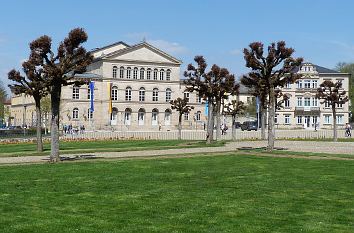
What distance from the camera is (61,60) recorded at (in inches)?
864

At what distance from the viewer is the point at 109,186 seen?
555 inches

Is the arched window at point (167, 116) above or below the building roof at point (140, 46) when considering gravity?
below

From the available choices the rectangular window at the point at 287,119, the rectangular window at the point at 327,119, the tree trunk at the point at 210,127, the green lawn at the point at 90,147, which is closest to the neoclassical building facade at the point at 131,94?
the rectangular window at the point at 287,119

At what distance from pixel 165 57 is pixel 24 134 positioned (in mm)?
44245

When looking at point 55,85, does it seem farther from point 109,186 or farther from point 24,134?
point 24,134

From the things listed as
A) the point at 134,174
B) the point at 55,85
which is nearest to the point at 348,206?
the point at 134,174

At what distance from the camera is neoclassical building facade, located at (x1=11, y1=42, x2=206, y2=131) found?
9131cm

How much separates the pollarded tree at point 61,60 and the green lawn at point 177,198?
3846 millimetres

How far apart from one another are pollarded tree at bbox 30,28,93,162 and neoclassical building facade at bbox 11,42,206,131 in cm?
6735

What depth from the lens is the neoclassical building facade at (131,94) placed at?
91.3 metres

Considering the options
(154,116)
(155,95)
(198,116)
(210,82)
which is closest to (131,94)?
(155,95)

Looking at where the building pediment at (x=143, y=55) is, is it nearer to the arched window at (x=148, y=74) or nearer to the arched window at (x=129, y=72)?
the arched window at (x=129, y=72)

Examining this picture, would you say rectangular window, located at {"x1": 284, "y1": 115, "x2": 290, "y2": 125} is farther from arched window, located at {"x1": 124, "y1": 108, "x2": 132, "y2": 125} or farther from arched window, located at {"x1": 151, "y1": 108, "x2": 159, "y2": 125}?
arched window, located at {"x1": 124, "y1": 108, "x2": 132, "y2": 125}

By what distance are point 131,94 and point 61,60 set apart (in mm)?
73792
